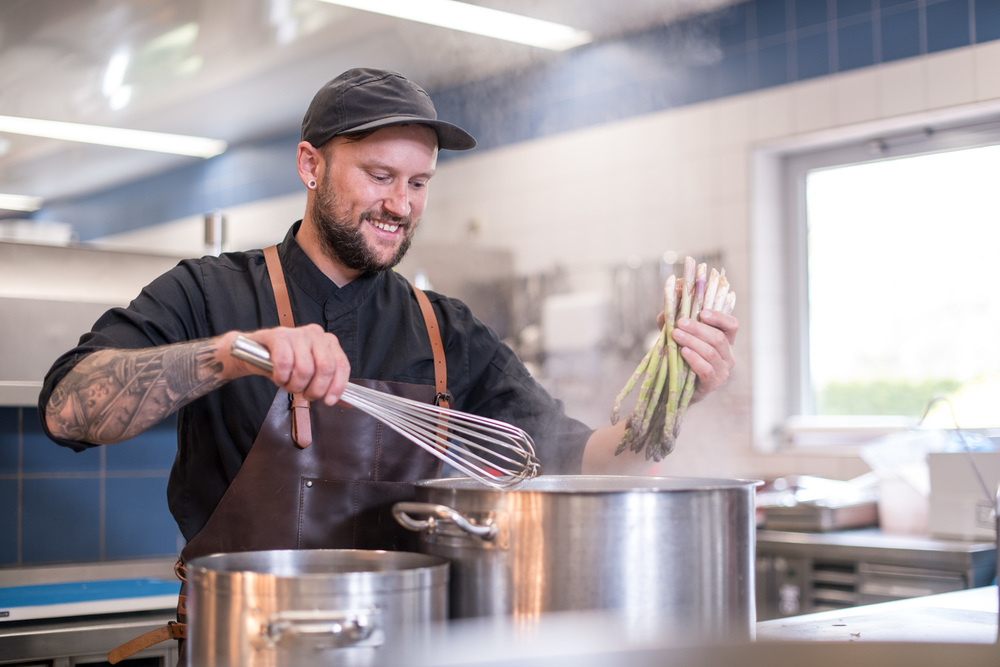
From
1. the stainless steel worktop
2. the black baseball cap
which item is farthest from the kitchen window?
the black baseball cap

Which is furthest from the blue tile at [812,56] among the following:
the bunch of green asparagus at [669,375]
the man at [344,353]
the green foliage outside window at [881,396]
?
the bunch of green asparagus at [669,375]

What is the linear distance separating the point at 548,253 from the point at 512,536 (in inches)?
151

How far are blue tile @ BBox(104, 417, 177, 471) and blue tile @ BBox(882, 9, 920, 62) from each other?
2.72 metres

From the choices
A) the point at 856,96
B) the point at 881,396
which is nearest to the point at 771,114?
the point at 856,96

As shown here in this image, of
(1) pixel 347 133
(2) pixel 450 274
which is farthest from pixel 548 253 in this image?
(1) pixel 347 133

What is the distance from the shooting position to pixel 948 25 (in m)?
3.43

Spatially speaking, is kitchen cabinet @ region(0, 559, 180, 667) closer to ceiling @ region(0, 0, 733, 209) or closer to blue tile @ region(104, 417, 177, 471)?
blue tile @ region(104, 417, 177, 471)

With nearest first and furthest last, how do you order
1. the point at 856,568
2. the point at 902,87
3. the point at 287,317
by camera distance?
the point at 287,317
the point at 856,568
the point at 902,87

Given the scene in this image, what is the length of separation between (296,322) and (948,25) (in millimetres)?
2812

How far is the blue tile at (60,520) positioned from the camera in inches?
96.2

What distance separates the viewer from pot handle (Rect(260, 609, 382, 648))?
35.1 inches

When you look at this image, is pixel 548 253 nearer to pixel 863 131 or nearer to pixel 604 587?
pixel 863 131

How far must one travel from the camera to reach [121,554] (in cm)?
255

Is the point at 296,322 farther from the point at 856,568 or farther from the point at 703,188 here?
the point at 703,188
